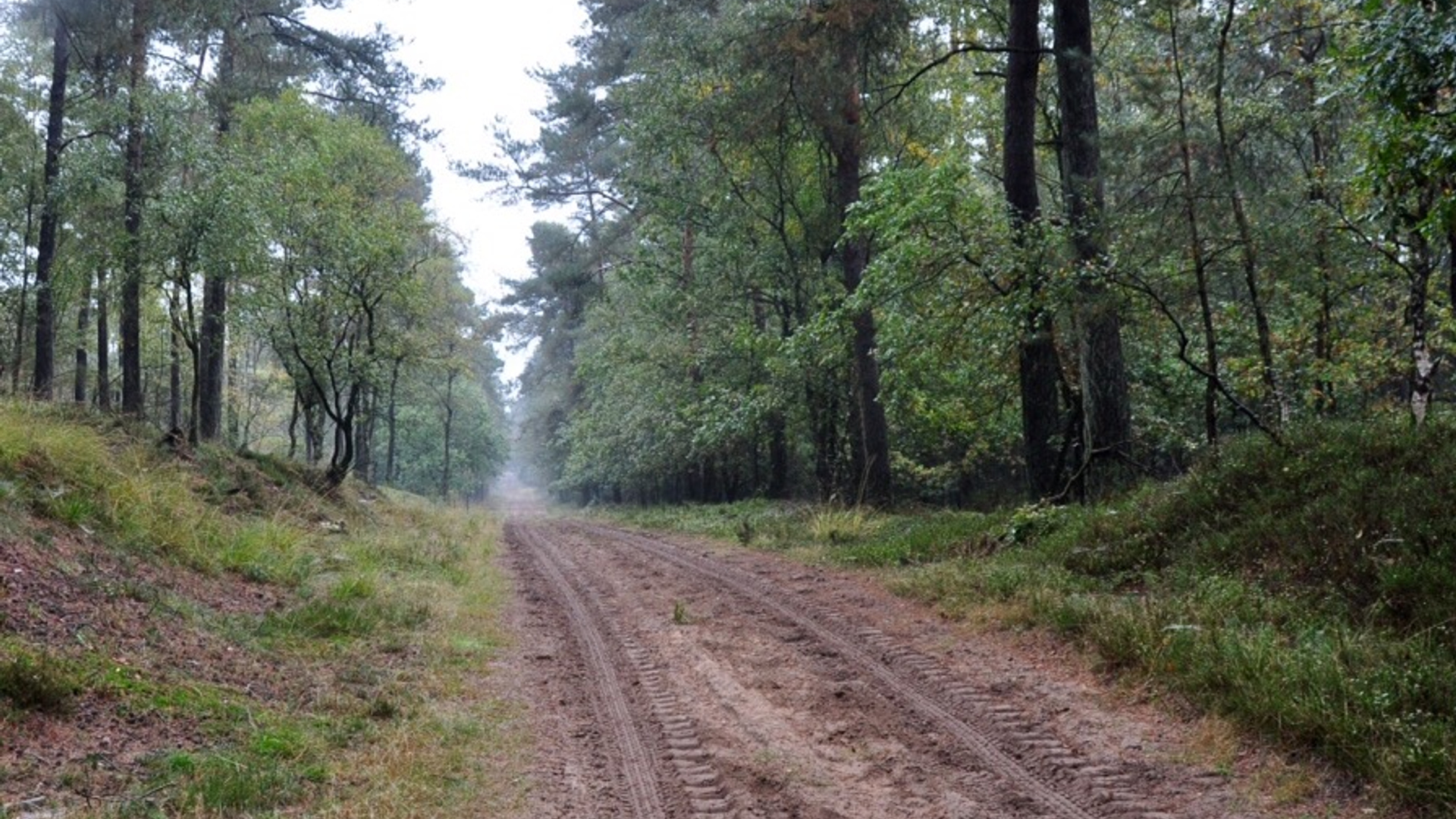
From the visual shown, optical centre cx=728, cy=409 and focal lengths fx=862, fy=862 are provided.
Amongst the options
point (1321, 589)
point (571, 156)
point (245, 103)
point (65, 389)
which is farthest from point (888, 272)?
point (65, 389)

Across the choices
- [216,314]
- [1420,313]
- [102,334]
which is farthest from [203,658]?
[102,334]

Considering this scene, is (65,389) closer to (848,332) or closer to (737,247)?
(737,247)

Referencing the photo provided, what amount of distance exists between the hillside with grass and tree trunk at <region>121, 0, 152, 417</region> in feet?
9.32

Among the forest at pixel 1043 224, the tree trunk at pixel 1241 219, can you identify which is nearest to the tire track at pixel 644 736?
the forest at pixel 1043 224

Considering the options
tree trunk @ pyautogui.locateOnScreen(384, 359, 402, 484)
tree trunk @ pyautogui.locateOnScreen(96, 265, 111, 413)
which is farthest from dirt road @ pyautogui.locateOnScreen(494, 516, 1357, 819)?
tree trunk @ pyautogui.locateOnScreen(384, 359, 402, 484)

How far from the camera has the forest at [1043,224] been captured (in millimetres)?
9227

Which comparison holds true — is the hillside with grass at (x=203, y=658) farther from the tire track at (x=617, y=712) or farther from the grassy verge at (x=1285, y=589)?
the grassy verge at (x=1285, y=589)

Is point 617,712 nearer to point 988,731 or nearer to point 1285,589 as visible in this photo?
point 988,731

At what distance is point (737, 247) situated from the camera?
20.8 metres

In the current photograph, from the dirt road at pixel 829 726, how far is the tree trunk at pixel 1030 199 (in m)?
4.05

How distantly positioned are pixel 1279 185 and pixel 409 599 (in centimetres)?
1143

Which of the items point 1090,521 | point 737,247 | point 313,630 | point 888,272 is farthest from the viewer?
point 737,247

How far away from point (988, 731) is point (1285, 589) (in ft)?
9.06

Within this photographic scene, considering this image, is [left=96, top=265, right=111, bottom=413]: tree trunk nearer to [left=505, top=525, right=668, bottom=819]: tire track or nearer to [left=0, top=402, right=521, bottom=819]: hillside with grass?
[left=0, top=402, right=521, bottom=819]: hillside with grass
